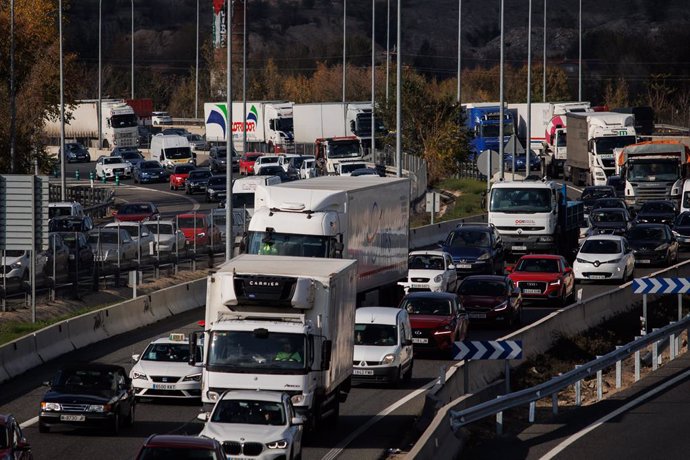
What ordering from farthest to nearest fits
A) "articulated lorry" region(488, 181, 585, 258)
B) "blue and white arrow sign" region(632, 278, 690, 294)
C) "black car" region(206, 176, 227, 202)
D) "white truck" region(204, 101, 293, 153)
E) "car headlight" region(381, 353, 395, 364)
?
"white truck" region(204, 101, 293, 153) < "black car" region(206, 176, 227, 202) < "articulated lorry" region(488, 181, 585, 258) < "blue and white arrow sign" region(632, 278, 690, 294) < "car headlight" region(381, 353, 395, 364)

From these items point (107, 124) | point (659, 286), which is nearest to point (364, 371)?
point (659, 286)

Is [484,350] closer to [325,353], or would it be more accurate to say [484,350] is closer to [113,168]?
[325,353]

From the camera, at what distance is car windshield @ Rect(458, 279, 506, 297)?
35531 mm

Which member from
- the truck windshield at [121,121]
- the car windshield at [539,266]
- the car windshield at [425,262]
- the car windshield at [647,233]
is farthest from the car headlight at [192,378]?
the truck windshield at [121,121]

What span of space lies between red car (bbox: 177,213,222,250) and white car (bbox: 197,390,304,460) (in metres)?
27.7

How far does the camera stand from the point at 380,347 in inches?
1062

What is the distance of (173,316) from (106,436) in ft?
50.7

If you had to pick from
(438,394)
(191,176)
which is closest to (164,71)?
(191,176)

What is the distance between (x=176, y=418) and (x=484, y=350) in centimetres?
530

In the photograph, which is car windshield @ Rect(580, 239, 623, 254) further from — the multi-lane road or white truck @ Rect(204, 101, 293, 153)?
white truck @ Rect(204, 101, 293, 153)

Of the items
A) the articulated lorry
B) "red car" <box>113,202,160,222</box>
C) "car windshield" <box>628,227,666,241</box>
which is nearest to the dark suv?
the articulated lorry

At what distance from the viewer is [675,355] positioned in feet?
106

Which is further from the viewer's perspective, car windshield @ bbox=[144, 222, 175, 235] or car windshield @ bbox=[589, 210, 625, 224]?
car windshield @ bbox=[589, 210, 625, 224]

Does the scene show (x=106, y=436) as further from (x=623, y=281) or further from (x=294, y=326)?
(x=623, y=281)
